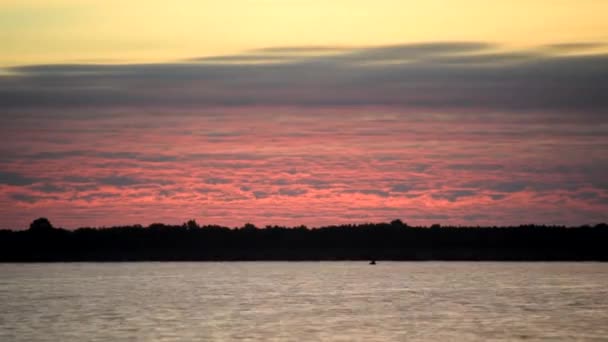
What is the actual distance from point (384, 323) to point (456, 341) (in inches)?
590

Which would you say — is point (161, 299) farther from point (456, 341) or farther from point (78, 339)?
point (456, 341)

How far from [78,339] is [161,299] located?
48.9 m

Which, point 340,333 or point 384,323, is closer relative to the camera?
point 340,333

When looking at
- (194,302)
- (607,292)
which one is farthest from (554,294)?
(194,302)

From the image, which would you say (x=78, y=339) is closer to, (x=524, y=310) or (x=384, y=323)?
(x=384, y=323)

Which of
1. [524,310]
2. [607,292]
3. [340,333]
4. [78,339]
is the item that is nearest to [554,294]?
[607,292]

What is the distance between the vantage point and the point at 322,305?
10731 cm

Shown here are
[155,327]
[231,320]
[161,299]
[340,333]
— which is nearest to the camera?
[340,333]

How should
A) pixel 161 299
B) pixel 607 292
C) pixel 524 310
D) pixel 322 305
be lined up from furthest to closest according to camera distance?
pixel 607 292
pixel 161 299
pixel 322 305
pixel 524 310

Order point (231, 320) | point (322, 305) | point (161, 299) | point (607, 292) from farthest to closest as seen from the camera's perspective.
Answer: point (607, 292) → point (161, 299) → point (322, 305) → point (231, 320)

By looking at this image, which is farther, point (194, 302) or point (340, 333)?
point (194, 302)

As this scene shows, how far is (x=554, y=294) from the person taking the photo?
413ft

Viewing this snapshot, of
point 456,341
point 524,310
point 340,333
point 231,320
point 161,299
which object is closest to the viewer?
point 456,341

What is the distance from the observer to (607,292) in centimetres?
13088
